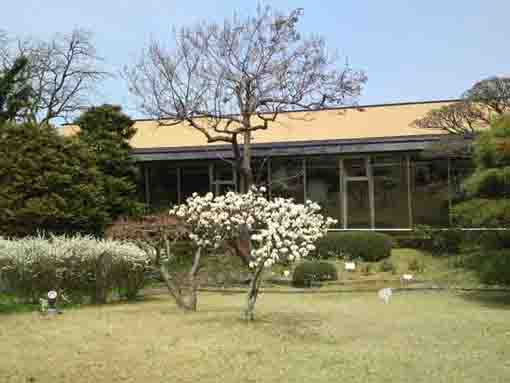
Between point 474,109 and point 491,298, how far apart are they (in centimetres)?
592

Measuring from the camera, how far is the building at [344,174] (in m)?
21.4

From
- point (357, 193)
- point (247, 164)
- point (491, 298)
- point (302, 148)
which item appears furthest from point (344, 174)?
point (491, 298)

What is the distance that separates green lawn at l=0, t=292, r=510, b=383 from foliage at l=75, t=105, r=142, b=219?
7445mm

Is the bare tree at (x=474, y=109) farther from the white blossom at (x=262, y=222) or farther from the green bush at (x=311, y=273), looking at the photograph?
the white blossom at (x=262, y=222)

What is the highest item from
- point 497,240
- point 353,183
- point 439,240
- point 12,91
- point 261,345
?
point 12,91

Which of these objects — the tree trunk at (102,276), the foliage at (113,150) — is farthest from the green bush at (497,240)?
the foliage at (113,150)

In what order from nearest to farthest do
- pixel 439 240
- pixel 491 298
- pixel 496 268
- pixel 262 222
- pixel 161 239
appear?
pixel 262 222
pixel 161 239
pixel 496 268
pixel 491 298
pixel 439 240

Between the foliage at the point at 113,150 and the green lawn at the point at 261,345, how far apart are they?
24.4 feet

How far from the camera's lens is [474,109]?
18125 millimetres

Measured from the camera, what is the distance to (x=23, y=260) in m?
12.2

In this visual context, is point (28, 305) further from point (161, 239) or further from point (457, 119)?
point (457, 119)

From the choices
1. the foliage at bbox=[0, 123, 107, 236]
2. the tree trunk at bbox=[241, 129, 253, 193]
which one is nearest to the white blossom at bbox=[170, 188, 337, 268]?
the foliage at bbox=[0, 123, 107, 236]

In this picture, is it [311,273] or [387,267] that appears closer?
[311,273]

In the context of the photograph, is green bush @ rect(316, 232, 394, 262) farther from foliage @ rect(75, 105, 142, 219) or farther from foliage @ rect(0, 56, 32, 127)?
foliage @ rect(0, 56, 32, 127)
